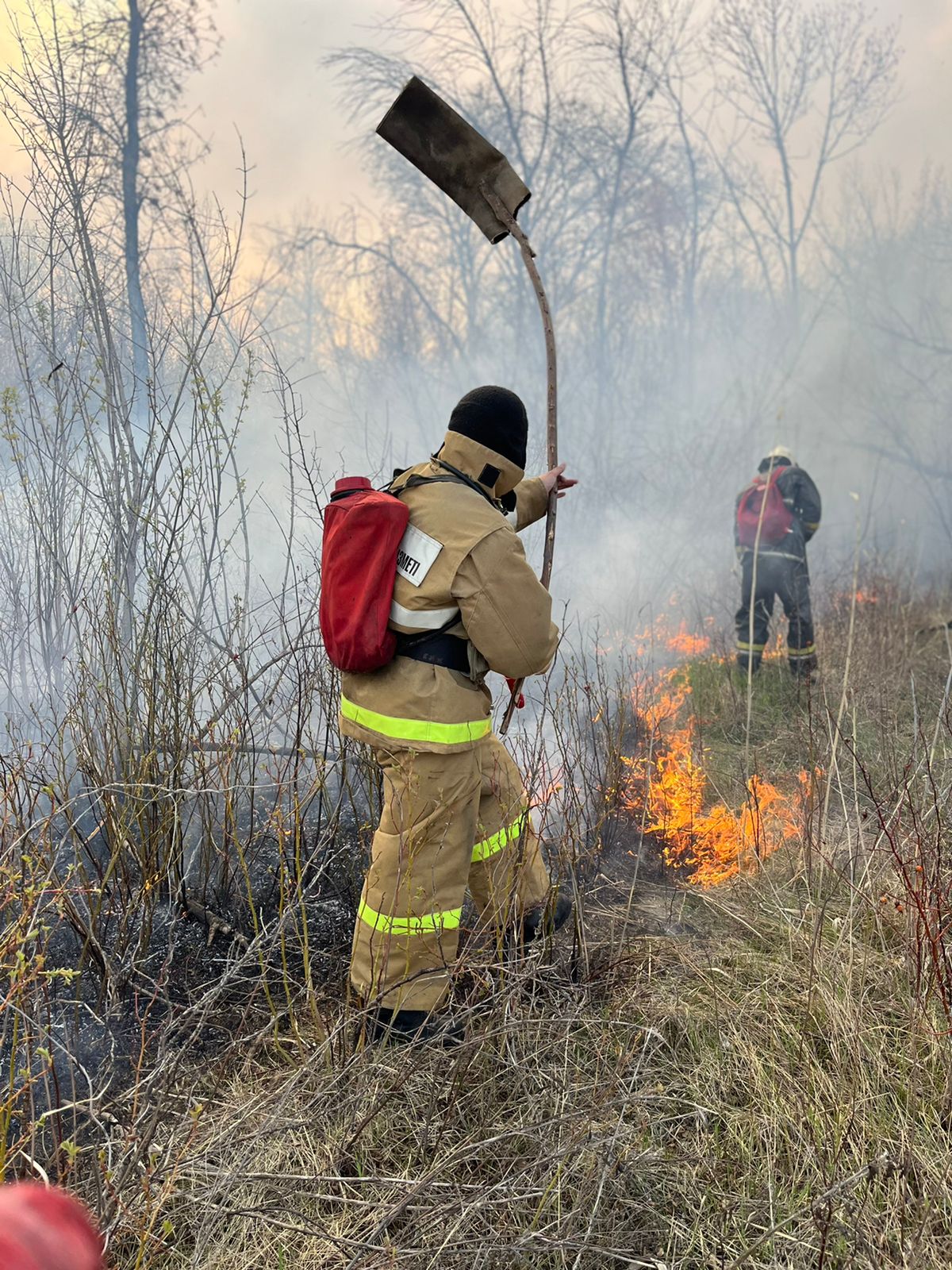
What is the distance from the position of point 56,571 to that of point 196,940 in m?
1.96

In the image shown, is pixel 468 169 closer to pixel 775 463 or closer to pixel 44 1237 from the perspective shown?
pixel 44 1237

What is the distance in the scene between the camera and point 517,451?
8.59ft

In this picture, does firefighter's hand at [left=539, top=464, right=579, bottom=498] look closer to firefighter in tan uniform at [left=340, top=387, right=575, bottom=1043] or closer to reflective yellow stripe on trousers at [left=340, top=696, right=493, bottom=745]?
firefighter in tan uniform at [left=340, top=387, right=575, bottom=1043]

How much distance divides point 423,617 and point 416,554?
0.60ft

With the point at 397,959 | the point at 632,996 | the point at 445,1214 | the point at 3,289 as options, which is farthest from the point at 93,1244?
the point at 3,289

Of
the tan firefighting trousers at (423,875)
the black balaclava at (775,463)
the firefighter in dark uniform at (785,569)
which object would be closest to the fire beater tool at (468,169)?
the tan firefighting trousers at (423,875)

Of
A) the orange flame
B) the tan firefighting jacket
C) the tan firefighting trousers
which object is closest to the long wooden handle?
the tan firefighting jacket

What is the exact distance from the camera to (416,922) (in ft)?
7.78

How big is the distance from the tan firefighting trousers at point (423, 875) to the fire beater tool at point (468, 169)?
0.43 metres

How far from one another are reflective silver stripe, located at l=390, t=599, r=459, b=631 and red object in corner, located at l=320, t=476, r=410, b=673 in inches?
1.8

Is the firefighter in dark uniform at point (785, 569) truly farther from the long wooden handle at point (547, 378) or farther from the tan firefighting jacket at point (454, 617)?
the tan firefighting jacket at point (454, 617)

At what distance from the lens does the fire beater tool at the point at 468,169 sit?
110 inches

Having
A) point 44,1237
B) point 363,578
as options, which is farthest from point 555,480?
point 44,1237

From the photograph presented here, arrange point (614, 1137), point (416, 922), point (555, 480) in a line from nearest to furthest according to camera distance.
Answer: point (614, 1137)
point (416, 922)
point (555, 480)
